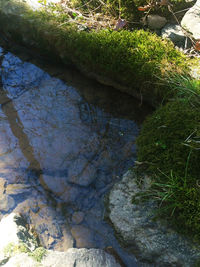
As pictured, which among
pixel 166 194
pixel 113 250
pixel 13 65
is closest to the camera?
pixel 166 194

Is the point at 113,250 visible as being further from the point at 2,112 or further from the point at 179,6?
the point at 179,6

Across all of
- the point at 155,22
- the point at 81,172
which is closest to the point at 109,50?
the point at 155,22

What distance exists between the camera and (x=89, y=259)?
2.33m

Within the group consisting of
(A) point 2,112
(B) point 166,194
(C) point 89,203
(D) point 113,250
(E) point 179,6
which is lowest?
(D) point 113,250

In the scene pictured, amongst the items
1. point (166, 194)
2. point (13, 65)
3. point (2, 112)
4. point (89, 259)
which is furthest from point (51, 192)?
point (13, 65)

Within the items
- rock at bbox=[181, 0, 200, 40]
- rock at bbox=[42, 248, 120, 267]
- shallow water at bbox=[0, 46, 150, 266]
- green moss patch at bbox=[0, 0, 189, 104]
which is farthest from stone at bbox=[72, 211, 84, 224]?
rock at bbox=[181, 0, 200, 40]

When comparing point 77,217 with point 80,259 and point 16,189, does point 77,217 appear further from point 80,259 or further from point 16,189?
point 16,189

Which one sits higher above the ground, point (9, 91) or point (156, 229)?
point (9, 91)

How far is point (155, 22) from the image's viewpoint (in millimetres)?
3756

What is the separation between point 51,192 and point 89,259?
3.25 ft

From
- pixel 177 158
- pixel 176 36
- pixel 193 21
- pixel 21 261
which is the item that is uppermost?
pixel 193 21

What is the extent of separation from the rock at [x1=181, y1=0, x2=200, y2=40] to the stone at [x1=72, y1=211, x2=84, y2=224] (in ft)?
10.6

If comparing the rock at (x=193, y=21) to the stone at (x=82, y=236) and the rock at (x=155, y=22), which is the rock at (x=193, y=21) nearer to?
the rock at (x=155, y=22)

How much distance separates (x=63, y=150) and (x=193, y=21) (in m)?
2.99
